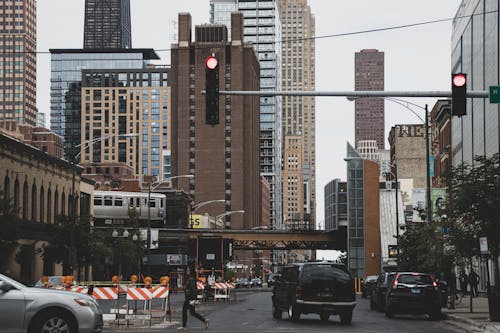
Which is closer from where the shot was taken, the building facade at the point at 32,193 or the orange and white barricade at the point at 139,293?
the orange and white barricade at the point at 139,293

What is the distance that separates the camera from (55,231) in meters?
64.9

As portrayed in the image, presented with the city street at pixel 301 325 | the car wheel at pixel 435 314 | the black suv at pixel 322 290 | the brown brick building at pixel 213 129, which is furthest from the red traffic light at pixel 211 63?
the brown brick building at pixel 213 129

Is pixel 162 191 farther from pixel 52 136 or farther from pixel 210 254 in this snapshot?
pixel 210 254

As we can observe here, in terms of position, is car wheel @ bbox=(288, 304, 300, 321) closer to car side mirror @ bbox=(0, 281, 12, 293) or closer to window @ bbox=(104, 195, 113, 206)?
car side mirror @ bbox=(0, 281, 12, 293)

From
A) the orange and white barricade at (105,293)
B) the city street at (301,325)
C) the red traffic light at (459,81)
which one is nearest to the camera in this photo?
the red traffic light at (459,81)

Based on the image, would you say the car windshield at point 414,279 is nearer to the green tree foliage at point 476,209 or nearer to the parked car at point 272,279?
the green tree foliage at point 476,209

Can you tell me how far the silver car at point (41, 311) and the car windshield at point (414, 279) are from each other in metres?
17.0

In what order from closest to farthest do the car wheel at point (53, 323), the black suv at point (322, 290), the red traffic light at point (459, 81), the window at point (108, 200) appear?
the car wheel at point (53, 323)
the red traffic light at point (459, 81)
the black suv at point (322, 290)
the window at point (108, 200)

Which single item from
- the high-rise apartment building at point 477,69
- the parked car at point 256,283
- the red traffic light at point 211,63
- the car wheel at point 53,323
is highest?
the high-rise apartment building at point 477,69

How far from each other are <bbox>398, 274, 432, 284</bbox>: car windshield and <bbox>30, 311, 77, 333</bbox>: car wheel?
17477mm

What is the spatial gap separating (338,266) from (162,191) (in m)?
124

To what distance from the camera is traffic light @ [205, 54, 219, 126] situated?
21.5 metres

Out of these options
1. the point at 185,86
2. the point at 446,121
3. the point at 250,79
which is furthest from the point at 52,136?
the point at 446,121

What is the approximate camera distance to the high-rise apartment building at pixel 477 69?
65.1 m
